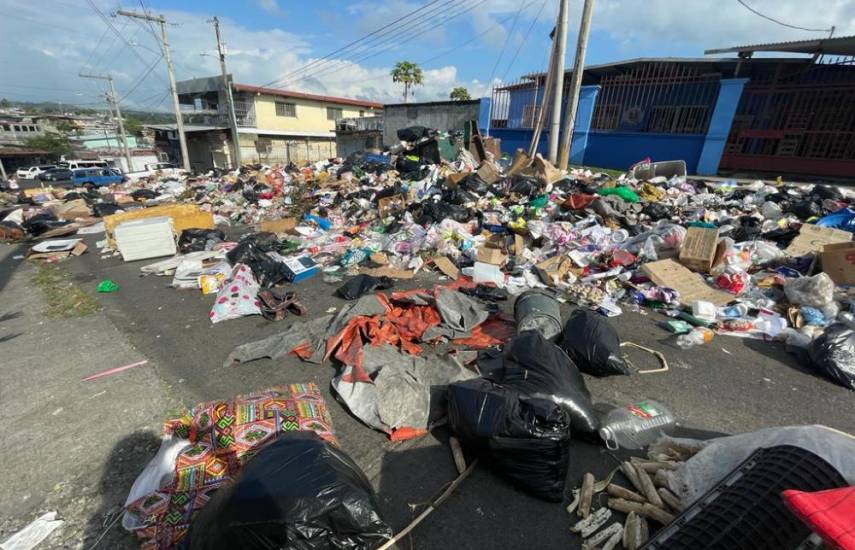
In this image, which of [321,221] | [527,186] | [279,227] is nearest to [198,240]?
[279,227]

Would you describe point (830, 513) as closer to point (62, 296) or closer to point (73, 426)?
point (73, 426)

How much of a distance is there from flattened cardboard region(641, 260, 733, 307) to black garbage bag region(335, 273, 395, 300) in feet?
10.5

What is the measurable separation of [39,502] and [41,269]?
20.1ft

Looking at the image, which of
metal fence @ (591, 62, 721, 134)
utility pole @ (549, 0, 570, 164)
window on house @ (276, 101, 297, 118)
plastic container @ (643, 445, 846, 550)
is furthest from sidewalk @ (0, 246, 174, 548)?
window on house @ (276, 101, 297, 118)

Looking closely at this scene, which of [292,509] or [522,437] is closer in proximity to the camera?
[292,509]

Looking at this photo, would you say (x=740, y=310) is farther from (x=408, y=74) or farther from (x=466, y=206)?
(x=408, y=74)

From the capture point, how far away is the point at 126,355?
3480 mm

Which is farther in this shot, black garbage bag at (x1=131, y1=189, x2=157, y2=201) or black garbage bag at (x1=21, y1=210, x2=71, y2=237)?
black garbage bag at (x1=131, y1=189, x2=157, y2=201)

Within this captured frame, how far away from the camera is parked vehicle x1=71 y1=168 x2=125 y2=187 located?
18828mm

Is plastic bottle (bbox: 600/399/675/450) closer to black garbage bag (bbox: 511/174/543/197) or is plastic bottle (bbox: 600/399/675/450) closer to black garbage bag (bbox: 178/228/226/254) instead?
black garbage bag (bbox: 511/174/543/197)

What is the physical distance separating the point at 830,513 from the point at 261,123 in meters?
29.4

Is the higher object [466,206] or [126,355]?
[466,206]

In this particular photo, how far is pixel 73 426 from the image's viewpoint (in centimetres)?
255

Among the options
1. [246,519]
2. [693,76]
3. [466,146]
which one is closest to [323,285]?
[246,519]
